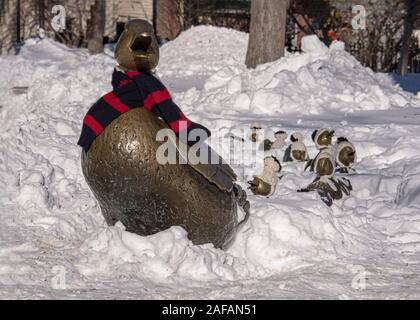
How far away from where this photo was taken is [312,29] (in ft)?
92.8

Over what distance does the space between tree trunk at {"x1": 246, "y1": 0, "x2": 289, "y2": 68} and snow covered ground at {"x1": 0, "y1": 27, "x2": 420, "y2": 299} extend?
9.38 feet

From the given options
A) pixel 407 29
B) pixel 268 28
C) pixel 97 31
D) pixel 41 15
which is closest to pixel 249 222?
pixel 268 28

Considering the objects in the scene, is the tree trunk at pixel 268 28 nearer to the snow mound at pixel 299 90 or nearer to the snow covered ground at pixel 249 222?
the snow mound at pixel 299 90

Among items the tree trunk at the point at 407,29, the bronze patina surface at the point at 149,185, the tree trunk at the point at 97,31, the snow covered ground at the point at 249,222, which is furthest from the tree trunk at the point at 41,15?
the bronze patina surface at the point at 149,185

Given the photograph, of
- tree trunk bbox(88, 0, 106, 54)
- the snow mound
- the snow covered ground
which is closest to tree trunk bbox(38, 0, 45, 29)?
tree trunk bbox(88, 0, 106, 54)

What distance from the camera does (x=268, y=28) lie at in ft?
55.0

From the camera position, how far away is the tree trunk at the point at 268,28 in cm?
1670

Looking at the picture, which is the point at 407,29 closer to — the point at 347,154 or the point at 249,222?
the point at 347,154

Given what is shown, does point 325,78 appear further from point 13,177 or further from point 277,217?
point 277,217

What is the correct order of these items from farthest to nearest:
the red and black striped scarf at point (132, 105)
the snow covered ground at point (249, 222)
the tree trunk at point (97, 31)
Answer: the tree trunk at point (97, 31), the red and black striped scarf at point (132, 105), the snow covered ground at point (249, 222)

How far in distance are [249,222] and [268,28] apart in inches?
412

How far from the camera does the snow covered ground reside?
5.82 meters

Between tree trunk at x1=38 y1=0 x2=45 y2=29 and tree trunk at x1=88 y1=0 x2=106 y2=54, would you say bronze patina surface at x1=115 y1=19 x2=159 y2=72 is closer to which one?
tree trunk at x1=88 y1=0 x2=106 y2=54

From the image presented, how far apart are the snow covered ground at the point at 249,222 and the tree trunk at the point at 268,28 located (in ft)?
9.38
